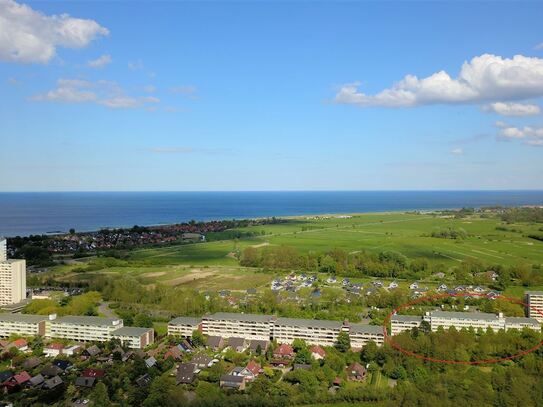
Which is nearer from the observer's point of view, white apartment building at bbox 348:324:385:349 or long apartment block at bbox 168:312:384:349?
white apartment building at bbox 348:324:385:349

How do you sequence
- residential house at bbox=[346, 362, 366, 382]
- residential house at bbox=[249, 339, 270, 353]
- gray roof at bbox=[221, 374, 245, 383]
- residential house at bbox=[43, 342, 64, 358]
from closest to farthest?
1. gray roof at bbox=[221, 374, 245, 383]
2. residential house at bbox=[346, 362, 366, 382]
3. residential house at bbox=[43, 342, 64, 358]
4. residential house at bbox=[249, 339, 270, 353]

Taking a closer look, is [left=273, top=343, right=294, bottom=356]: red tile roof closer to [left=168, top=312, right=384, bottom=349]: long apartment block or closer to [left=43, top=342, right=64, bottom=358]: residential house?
[left=168, top=312, right=384, bottom=349]: long apartment block

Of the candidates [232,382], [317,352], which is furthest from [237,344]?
[232,382]

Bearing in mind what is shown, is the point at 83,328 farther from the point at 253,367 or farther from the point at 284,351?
the point at 284,351

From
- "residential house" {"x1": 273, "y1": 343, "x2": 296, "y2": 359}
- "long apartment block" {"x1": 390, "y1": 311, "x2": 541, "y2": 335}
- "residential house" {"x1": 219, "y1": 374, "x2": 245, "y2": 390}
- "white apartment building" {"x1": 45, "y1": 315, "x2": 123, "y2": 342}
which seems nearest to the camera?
"residential house" {"x1": 219, "y1": 374, "x2": 245, "y2": 390}

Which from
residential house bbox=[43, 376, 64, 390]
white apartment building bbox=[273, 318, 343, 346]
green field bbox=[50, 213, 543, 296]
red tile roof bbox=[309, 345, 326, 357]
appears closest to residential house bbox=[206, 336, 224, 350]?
white apartment building bbox=[273, 318, 343, 346]

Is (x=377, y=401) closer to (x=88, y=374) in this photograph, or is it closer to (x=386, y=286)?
(x=88, y=374)

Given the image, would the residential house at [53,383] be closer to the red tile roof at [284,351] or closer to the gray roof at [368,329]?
the red tile roof at [284,351]
